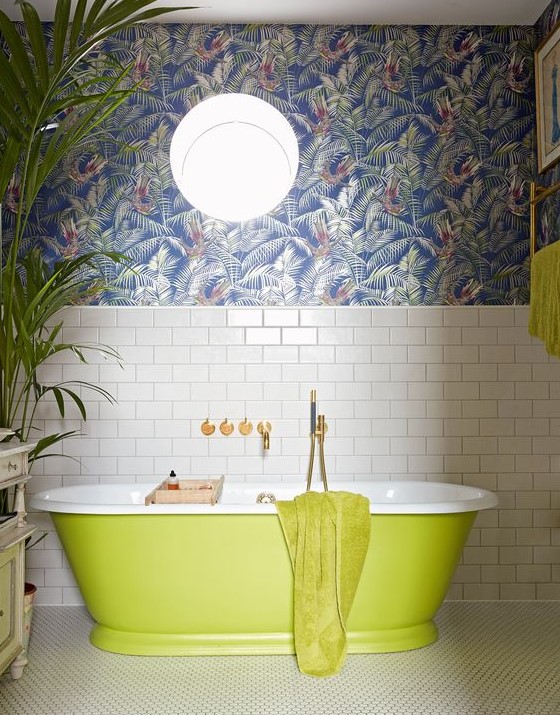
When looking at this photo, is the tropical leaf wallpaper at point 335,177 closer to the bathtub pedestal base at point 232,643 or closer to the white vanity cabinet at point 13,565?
the white vanity cabinet at point 13,565

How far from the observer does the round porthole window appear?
4117mm

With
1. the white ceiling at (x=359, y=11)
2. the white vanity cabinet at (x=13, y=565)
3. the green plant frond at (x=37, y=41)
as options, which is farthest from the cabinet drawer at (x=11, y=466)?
the white ceiling at (x=359, y=11)

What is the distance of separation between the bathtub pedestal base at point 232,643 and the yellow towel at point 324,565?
17 cm

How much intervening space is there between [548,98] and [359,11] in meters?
1.15

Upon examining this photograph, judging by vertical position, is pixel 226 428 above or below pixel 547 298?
below

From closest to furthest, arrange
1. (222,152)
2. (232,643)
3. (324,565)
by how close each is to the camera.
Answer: (324,565) → (232,643) → (222,152)

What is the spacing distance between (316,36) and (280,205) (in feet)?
3.31

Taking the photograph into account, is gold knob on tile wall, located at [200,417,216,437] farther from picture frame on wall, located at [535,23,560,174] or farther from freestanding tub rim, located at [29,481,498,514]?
Answer: picture frame on wall, located at [535,23,560,174]

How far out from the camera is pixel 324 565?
3094mm

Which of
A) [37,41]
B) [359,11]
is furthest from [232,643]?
[359,11]

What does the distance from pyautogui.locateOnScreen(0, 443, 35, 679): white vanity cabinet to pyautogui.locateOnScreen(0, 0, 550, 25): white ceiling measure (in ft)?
8.41

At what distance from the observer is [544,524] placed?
13.5 feet

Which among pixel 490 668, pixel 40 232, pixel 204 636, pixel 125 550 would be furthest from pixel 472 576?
pixel 40 232

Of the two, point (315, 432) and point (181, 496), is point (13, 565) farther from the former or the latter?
point (315, 432)
